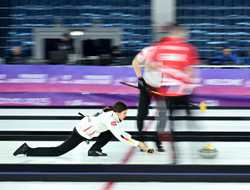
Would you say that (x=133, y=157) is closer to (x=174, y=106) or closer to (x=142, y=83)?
(x=174, y=106)

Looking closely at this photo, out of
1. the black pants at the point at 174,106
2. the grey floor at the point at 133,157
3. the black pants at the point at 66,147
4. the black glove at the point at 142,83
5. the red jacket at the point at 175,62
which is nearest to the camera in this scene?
the grey floor at the point at 133,157

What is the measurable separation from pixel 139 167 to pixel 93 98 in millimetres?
6704

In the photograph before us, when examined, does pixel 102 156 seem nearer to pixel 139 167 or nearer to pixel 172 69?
pixel 139 167

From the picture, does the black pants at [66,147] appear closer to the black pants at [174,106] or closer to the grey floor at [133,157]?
the grey floor at [133,157]

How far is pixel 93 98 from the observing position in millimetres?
12508

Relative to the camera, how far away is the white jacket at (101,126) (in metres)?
6.19

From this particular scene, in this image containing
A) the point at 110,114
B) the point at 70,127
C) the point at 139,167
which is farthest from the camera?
the point at 70,127

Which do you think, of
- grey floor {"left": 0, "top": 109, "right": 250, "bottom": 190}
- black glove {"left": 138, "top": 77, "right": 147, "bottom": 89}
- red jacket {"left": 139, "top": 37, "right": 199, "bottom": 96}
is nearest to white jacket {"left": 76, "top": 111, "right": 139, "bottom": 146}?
grey floor {"left": 0, "top": 109, "right": 250, "bottom": 190}

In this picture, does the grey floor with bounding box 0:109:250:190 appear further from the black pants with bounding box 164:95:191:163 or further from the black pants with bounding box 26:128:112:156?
the black pants with bounding box 164:95:191:163

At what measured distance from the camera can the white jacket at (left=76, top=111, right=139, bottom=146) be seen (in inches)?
244

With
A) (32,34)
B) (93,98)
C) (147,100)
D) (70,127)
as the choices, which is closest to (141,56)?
(147,100)

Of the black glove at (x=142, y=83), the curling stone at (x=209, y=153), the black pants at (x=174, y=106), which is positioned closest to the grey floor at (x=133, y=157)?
the curling stone at (x=209, y=153)

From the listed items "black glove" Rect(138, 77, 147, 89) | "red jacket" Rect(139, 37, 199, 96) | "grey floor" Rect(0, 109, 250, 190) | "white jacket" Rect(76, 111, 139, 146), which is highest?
"red jacket" Rect(139, 37, 199, 96)

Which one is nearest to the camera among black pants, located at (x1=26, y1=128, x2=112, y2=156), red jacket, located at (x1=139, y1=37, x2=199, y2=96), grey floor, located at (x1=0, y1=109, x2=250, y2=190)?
grey floor, located at (x1=0, y1=109, x2=250, y2=190)
